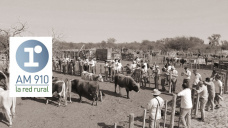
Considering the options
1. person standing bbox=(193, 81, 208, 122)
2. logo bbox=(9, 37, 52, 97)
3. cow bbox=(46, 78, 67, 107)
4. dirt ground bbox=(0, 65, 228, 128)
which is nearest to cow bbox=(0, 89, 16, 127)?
dirt ground bbox=(0, 65, 228, 128)

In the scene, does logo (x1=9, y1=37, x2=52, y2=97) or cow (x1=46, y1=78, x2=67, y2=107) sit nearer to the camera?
logo (x1=9, y1=37, x2=52, y2=97)

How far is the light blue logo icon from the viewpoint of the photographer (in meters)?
6.89

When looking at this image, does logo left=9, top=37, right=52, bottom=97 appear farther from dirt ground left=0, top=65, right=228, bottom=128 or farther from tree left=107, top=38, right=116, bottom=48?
tree left=107, top=38, right=116, bottom=48

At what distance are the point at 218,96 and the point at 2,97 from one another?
994 cm

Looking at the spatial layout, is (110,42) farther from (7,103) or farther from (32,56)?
(32,56)

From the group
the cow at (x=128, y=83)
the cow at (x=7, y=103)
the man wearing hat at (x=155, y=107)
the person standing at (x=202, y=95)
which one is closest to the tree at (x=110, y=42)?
the cow at (x=128, y=83)

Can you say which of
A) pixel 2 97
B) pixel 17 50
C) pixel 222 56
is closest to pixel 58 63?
pixel 2 97

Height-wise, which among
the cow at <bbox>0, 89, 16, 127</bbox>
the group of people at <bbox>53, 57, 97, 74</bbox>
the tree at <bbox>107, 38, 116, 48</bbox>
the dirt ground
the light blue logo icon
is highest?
the tree at <bbox>107, 38, 116, 48</bbox>

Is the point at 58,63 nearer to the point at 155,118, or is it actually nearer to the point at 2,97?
the point at 2,97

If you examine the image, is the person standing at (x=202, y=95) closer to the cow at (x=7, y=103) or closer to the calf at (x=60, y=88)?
the calf at (x=60, y=88)

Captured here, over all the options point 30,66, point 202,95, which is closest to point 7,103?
point 30,66

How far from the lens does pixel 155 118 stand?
6512 millimetres

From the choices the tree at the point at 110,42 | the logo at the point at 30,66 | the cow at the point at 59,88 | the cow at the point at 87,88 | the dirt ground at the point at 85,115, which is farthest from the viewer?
the tree at the point at 110,42

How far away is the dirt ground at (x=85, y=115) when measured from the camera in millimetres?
8648
